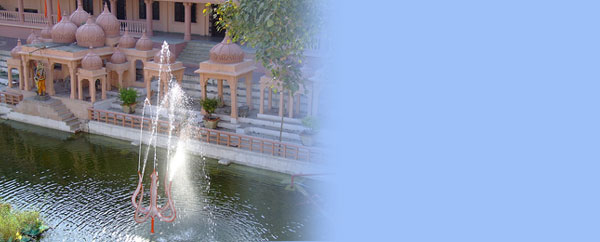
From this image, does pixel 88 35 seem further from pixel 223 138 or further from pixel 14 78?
pixel 223 138

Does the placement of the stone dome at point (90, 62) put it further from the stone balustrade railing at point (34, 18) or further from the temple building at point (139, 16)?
the stone balustrade railing at point (34, 18)

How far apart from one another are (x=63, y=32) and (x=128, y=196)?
11782mm

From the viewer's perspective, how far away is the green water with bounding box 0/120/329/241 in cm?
1501

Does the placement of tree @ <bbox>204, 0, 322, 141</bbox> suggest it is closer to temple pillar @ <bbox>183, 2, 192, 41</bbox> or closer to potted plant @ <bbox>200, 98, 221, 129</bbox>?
potted plant @ <bbox>200, 98, 221, 129</bbox>

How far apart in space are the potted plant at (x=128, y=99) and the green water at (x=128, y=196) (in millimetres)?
2093

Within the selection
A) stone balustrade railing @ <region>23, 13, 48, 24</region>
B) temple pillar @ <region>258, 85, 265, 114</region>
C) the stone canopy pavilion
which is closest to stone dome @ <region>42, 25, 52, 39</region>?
the stone canopy pavilion

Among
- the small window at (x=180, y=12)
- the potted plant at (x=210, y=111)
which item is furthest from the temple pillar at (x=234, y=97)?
the small window at (x=180, y=12)

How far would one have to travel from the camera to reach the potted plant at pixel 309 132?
64.5 feet

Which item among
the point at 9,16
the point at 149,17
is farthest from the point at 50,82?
the point at 9,16

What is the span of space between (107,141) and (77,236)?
8148 millimetres

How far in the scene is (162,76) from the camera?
23250mm

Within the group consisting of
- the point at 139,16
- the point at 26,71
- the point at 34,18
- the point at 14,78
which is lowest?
the point at 14,78

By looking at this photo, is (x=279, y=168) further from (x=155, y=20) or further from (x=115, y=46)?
(x=155, y=20)

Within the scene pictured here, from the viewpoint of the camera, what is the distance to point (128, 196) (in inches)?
668
